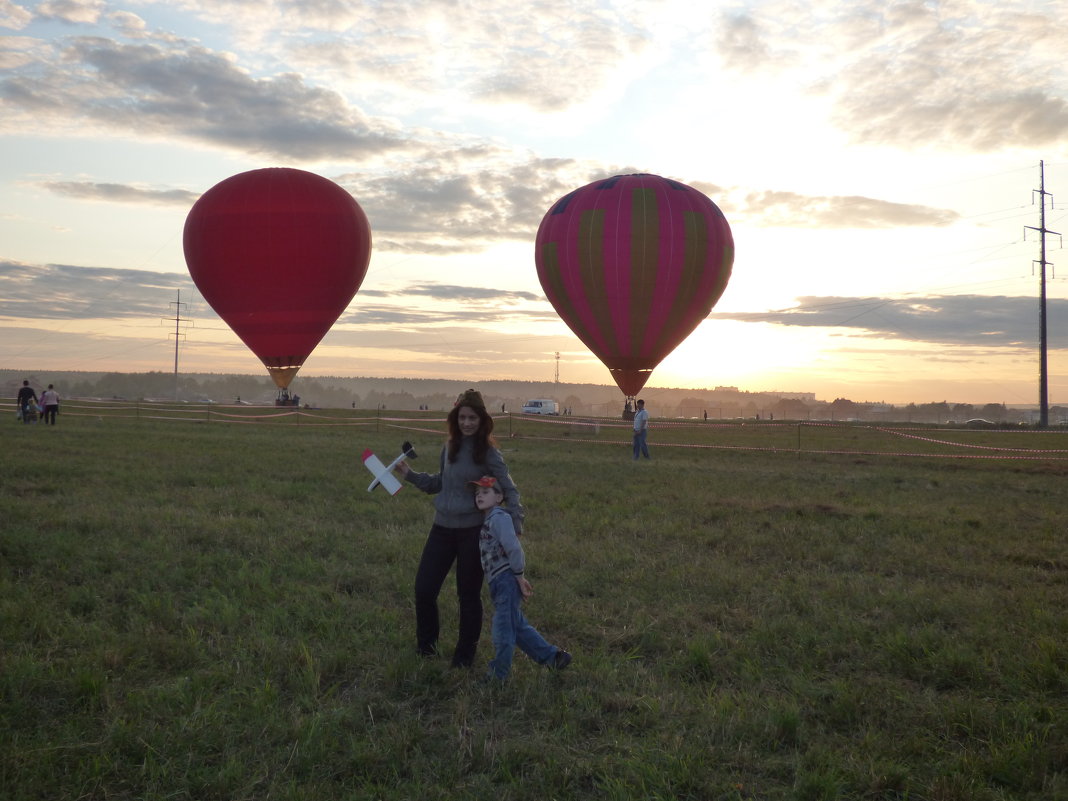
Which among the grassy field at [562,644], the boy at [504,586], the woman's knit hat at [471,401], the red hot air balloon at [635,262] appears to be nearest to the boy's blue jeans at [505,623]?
the boy at [504,586]

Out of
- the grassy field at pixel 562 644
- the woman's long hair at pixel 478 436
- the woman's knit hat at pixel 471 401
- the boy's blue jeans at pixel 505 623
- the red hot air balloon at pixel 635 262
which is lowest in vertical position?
the grassy field at pixel 562 644

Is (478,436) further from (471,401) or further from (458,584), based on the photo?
(458,584)

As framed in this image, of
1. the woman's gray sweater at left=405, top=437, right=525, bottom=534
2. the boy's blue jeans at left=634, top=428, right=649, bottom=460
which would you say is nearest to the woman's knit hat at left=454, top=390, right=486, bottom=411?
the woman's gray sweater at left=405, top=437, right=525, bottom=534

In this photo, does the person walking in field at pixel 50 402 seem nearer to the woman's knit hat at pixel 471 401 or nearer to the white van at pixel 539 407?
the woman's knit hat at pixel 471 401

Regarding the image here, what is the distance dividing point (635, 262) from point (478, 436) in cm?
2718

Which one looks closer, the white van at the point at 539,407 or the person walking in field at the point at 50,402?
the person walking in field at the point at 50,402

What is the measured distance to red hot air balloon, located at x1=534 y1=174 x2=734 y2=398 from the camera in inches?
1280

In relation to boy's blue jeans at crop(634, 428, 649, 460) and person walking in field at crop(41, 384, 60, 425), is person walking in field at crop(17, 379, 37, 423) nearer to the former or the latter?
person walking in field at crop(41, 384, 60, 425)

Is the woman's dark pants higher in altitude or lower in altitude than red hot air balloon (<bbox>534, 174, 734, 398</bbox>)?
lower

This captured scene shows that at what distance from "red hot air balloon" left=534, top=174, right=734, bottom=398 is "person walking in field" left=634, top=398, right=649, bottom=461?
33.5 feet

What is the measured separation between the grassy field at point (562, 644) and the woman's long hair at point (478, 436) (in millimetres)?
1547

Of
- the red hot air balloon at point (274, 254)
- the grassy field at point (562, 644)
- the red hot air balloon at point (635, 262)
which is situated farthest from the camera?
the red hot air balloon at point (635, 262)

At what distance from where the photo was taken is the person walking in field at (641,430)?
74.4 ft

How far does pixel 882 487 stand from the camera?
17.2 m
